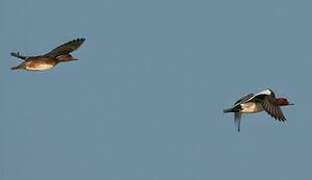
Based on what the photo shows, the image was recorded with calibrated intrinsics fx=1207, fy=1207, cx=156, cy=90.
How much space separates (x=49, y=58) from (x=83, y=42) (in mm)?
1061

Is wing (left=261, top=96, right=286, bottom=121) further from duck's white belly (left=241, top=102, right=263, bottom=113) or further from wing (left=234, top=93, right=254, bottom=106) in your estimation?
wing (left=234, top=93, right=254, bottom=106)

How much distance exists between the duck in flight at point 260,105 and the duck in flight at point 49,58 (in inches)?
156

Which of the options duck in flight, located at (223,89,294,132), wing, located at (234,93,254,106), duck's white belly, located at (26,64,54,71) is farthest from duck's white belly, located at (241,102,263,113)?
duck's white belly, located at (26,64,54,71)

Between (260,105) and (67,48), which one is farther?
(260,105)

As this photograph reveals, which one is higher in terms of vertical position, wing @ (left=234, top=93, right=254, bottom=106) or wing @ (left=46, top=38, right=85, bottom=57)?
wing @ (left=46, top=38, right=85, bottom=57)

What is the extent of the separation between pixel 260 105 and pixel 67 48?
4.60 metres

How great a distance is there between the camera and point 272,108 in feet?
89.9

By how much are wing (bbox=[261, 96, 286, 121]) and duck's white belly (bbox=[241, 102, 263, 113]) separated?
151mm

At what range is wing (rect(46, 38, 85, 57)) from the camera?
2673cm

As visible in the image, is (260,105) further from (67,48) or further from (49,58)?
(49,58)

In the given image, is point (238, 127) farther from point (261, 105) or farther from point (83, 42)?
point (83, 42)

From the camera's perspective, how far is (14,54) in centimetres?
2595

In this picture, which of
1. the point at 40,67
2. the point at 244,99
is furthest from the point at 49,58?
the point at 244,99

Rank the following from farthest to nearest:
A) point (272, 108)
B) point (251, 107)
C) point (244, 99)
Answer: point (244, 99)
point (251, 107)
point (272, 108)
